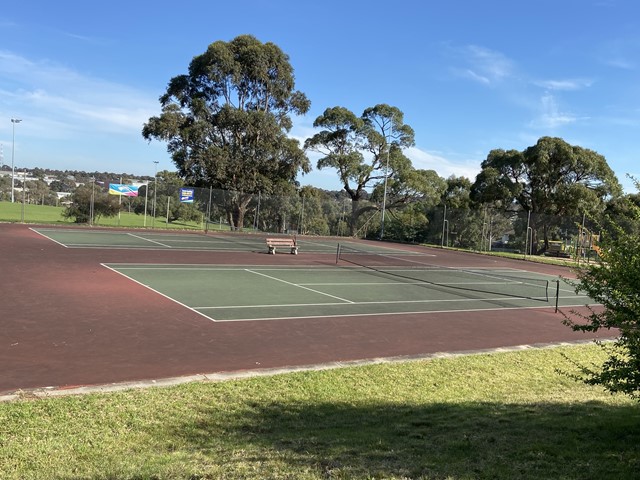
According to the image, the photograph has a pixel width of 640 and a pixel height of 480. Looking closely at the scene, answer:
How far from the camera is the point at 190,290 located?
14508 millimetres

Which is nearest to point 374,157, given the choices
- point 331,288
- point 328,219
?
point 328,219

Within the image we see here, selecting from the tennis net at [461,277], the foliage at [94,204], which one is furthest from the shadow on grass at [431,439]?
the foliage at [94,204]

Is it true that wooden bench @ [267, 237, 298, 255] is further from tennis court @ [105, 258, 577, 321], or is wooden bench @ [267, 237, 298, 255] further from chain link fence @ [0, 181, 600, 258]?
chain link fence @ [0, 181, 600, 258]

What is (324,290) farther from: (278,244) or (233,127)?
(233,127)

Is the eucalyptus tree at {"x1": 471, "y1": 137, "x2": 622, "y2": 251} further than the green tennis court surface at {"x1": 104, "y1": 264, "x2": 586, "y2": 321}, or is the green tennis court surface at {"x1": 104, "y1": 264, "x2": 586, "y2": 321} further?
the eucalyptus tree at {"x1": 471, "y1": 137, "x2": 622, "y2": 251}

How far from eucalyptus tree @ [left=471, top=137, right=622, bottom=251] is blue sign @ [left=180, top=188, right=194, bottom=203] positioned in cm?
2724

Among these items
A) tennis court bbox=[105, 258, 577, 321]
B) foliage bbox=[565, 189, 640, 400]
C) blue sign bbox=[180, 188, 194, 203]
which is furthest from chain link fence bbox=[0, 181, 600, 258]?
foliage bbox=[565, 189, 640, 400]

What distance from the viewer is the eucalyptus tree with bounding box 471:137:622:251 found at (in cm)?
4475

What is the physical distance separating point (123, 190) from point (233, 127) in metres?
11.3

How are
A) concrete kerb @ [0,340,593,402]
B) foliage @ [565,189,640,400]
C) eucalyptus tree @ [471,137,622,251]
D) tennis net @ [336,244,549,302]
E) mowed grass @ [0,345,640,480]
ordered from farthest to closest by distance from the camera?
eucalyptus tree @ [471,137,622,251] → tennis net @ [336,244,549,302] → concrete kerb @ [0,340,593,402] → foliage @ [565,189,640,400] → mowed grass @ [0,345,640,480]

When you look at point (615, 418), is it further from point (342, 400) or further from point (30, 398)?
point (30, 398)

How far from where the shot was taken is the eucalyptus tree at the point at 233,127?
149ft

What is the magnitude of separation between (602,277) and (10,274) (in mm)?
15128

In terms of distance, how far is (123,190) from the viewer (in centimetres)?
4072
